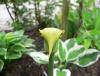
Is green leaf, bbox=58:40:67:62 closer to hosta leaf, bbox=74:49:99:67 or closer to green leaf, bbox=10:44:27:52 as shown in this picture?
hosta leaf, bbox=74:49:99:67

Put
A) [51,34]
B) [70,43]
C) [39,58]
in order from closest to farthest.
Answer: [51,34] < [39,58] < [70,43]

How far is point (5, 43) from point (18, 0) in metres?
0.36

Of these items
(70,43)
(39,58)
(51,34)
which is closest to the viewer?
Answer: (51,34)

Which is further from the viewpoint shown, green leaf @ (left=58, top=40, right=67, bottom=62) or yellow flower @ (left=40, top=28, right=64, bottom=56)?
green leaf @ (left=58, top=40, right=67, bottom=62)

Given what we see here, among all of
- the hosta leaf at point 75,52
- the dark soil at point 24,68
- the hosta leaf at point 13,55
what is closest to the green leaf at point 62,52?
the hosta leaf at point 75,52

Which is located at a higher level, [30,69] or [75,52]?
[75,52]

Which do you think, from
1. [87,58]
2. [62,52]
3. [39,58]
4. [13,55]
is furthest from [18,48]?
[87,58]

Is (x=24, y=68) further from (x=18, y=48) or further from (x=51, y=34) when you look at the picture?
(x=51, y=34)

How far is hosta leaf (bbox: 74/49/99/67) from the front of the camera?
0.93 m

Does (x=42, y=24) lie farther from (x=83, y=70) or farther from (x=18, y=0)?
(x=83, y=70)

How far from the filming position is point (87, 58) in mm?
967

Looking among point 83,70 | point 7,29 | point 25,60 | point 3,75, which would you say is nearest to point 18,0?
point 7,29

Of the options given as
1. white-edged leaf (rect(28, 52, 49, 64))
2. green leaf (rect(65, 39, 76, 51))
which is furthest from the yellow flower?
green leaf (rect(65, 39, 76, 51))

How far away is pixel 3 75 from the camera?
99 cm
